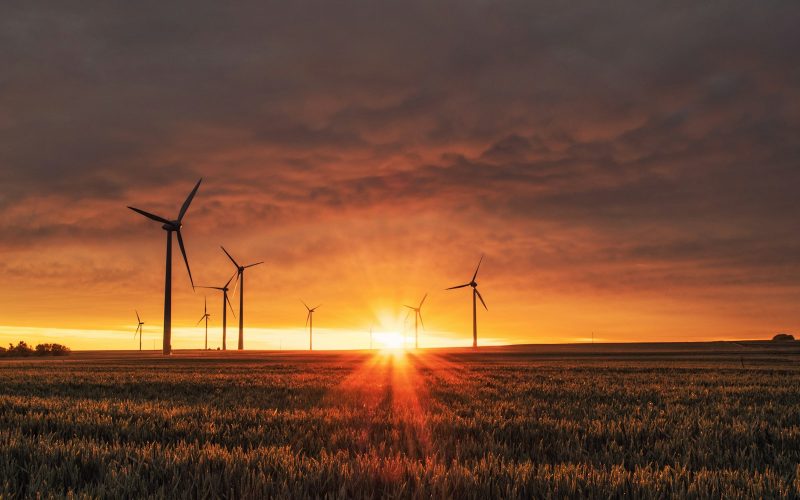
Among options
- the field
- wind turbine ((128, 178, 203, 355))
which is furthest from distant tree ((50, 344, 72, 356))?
the field

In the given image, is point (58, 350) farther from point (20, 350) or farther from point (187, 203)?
point (187, 203)

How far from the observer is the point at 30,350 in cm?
14425

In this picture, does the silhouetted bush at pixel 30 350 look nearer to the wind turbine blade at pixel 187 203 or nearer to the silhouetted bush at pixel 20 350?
the silhouetted bush at pixel 20 350

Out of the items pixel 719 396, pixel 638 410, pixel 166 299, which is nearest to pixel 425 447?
pixel 638 410

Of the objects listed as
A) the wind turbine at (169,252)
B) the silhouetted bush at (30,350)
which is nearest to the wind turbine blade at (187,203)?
the wind turbine at (169,252)

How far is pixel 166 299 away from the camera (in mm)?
107938

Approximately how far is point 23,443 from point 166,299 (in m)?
106

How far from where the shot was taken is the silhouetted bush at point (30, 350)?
5512 inches

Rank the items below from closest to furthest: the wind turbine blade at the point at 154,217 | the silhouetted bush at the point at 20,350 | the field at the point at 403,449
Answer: the field at the point at 403,449, the wind turbine blade at the point at 154,217, the silhouetted bush at the point at 20,350

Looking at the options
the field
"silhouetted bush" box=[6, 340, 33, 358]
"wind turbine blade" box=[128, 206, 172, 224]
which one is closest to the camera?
the field

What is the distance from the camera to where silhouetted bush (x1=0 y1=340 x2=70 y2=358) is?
459 feet

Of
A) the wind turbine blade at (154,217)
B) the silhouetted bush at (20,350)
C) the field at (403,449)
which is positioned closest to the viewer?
the field at (403,449)

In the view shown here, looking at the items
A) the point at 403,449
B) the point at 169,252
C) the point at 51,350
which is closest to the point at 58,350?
the point at 51,350

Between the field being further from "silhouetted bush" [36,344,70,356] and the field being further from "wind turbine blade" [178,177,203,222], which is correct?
"silhouetted bush" [36,344,70,356]
